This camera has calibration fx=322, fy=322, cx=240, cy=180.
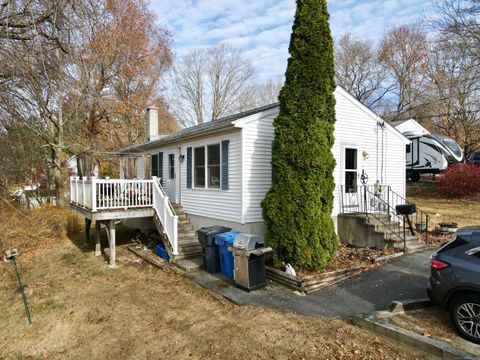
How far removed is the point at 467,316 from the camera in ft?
14.4

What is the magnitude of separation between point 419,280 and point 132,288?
6.36 m

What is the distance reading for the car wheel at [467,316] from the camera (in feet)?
14.1

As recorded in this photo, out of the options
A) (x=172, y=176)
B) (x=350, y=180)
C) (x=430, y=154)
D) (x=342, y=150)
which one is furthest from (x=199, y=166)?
(x=430, y=154)

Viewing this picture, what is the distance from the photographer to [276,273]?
7273mm

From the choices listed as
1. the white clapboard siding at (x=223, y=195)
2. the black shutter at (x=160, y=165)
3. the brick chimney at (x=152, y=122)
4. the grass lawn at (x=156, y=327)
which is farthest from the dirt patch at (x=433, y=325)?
the brick chimney at (x=152, y=122)

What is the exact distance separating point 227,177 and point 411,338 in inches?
249

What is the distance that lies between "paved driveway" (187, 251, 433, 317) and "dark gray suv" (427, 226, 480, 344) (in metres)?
1.26

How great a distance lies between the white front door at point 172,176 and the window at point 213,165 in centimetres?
214

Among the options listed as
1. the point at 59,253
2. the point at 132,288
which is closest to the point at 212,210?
the point at 132,288

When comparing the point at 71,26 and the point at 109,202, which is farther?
the point at 109,202

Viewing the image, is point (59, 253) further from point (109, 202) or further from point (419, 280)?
point (419, 280)

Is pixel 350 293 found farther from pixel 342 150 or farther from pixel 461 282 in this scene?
pixel 342 150

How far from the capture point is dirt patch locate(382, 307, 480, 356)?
4.30 m

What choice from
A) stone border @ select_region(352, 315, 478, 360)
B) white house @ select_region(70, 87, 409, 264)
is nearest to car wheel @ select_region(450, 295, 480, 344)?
stone border @ select_region(352, 315, 478, 360)
